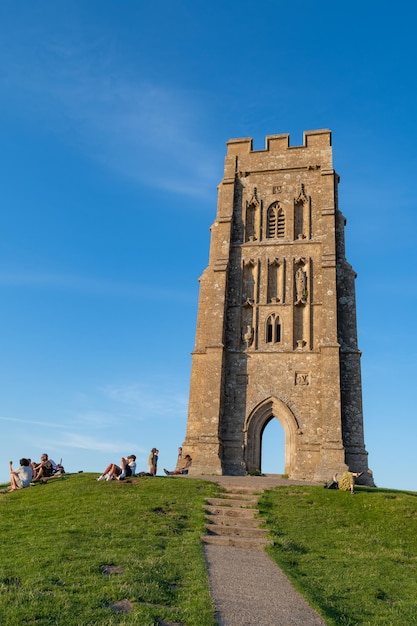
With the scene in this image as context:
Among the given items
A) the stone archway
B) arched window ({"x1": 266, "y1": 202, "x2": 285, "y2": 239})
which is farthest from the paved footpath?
arched window ({"x1": 266, "y1": 202, "x2": 285, "y2": 239})

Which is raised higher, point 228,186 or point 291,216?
point 228,186

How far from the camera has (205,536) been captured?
12969 millimetres

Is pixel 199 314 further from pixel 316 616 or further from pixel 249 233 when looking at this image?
pixel 316 616

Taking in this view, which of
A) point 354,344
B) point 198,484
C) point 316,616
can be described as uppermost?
point 354,344

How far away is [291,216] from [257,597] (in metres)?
26.5

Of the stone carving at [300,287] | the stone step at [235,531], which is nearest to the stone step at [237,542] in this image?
the stone step at [235,531]

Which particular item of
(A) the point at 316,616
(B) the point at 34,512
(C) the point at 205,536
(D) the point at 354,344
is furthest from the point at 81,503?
(D) the point at 354,344

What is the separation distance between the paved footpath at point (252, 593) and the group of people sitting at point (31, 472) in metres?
11.7

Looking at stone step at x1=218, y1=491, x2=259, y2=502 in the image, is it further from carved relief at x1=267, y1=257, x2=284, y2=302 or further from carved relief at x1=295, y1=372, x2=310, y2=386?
carved relief at x1=267, y1=257, x2=284, y2=302

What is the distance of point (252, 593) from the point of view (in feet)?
27.3

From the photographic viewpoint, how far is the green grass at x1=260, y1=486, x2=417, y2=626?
8312mm

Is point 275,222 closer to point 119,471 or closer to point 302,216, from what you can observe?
point 302,216

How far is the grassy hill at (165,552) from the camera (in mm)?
7004

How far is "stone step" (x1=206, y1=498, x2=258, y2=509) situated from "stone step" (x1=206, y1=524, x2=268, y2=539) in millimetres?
2860
